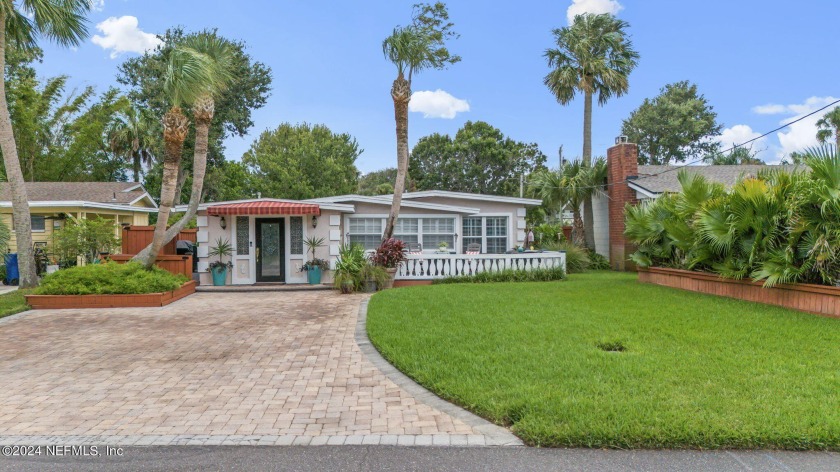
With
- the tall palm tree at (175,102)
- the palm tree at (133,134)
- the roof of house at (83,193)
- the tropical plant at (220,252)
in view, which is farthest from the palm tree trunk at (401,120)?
the palm tree at (133,134)

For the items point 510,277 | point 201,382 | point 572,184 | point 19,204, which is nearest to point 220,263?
point 19,204

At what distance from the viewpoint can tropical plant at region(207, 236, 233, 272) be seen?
13.8m

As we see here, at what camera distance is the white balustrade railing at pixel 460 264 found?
561 inches

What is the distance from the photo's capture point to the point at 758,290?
8992 mm

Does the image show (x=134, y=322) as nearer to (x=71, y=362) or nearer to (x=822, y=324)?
(x=71, y=362)

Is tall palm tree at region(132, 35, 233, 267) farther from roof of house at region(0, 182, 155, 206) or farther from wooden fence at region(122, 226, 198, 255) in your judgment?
roof of house at region(0, 182, 155, 206)

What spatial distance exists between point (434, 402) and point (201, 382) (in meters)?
2.56

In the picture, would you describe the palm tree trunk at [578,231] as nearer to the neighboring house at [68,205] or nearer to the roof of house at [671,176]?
the roof of house at [671,176]

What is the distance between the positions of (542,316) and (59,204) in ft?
62.4

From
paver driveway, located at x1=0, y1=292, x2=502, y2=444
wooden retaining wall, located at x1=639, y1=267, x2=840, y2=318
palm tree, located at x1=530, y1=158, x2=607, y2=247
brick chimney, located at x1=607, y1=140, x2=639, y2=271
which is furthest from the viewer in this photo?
palm tree, located at x1=530, y1=158, x2=607, y2=247

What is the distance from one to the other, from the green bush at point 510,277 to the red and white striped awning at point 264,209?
409 centimetres

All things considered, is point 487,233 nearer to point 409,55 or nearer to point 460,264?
point 460,264

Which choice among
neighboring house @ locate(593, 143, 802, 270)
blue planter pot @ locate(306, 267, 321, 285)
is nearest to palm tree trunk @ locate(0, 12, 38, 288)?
blue planter pot @ locate(306, 267, 321, 285)

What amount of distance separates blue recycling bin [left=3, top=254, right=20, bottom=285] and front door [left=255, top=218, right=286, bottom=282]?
26.6ft
